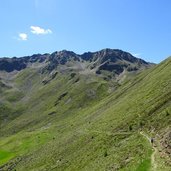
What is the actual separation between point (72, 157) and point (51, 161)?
7.90 meters

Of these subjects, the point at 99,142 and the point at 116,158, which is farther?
the point at 99,142

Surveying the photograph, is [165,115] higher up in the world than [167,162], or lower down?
higher up

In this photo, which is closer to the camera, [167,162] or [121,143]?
[167,162]

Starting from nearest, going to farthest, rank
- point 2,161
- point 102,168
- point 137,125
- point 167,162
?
1. point 167,162
2. point 102,168
3. point 137,125
4. point 2,161

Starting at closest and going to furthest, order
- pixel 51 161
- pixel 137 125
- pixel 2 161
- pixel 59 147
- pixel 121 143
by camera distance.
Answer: pixel 121 143
pixel 137 125
pixel 51 161
pixel 59 147
pixel 2 161

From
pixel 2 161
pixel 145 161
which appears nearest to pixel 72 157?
pixel 145 161

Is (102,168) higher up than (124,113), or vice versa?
(124,113)

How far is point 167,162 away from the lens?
4106 cm

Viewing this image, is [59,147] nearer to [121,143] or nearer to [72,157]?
[72,157]

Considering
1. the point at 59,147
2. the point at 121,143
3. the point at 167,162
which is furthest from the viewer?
the point at 59,147

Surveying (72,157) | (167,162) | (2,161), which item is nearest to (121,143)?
(72,157)

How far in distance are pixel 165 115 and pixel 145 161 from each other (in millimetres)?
19987

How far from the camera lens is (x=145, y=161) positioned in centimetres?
4356

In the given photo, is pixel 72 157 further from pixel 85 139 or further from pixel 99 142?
pixel 85 139
